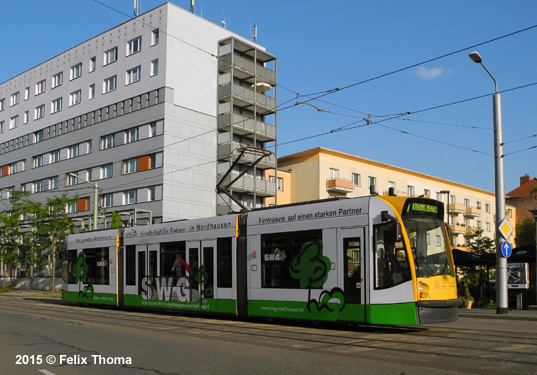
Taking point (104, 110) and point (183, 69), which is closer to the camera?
point (183, 69)

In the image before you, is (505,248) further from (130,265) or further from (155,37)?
(155,37)

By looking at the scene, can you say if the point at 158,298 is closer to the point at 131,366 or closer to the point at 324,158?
the point at 131,366

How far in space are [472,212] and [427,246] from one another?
6916cm

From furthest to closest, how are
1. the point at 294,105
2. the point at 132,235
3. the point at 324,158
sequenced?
the point at 324,158
the point at 294,105
the point at 132,235

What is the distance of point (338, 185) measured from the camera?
55.5 m

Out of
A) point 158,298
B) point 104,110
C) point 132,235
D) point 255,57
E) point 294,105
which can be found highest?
point 255,57

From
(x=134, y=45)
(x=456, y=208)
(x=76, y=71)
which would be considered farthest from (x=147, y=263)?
(x=456, y=208)

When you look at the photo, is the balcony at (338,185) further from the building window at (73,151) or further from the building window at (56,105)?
the building window at (56,105)

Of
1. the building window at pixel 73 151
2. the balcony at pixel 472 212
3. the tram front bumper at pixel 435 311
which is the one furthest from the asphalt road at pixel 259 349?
the balcony at pixel 472 212

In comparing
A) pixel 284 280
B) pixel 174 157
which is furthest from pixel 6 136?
pixel 284 280

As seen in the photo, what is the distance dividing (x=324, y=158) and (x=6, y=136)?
35.0m

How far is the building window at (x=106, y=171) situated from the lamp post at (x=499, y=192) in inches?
1419

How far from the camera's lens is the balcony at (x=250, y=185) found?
48.9 m

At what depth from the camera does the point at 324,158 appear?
56031 millimetres
